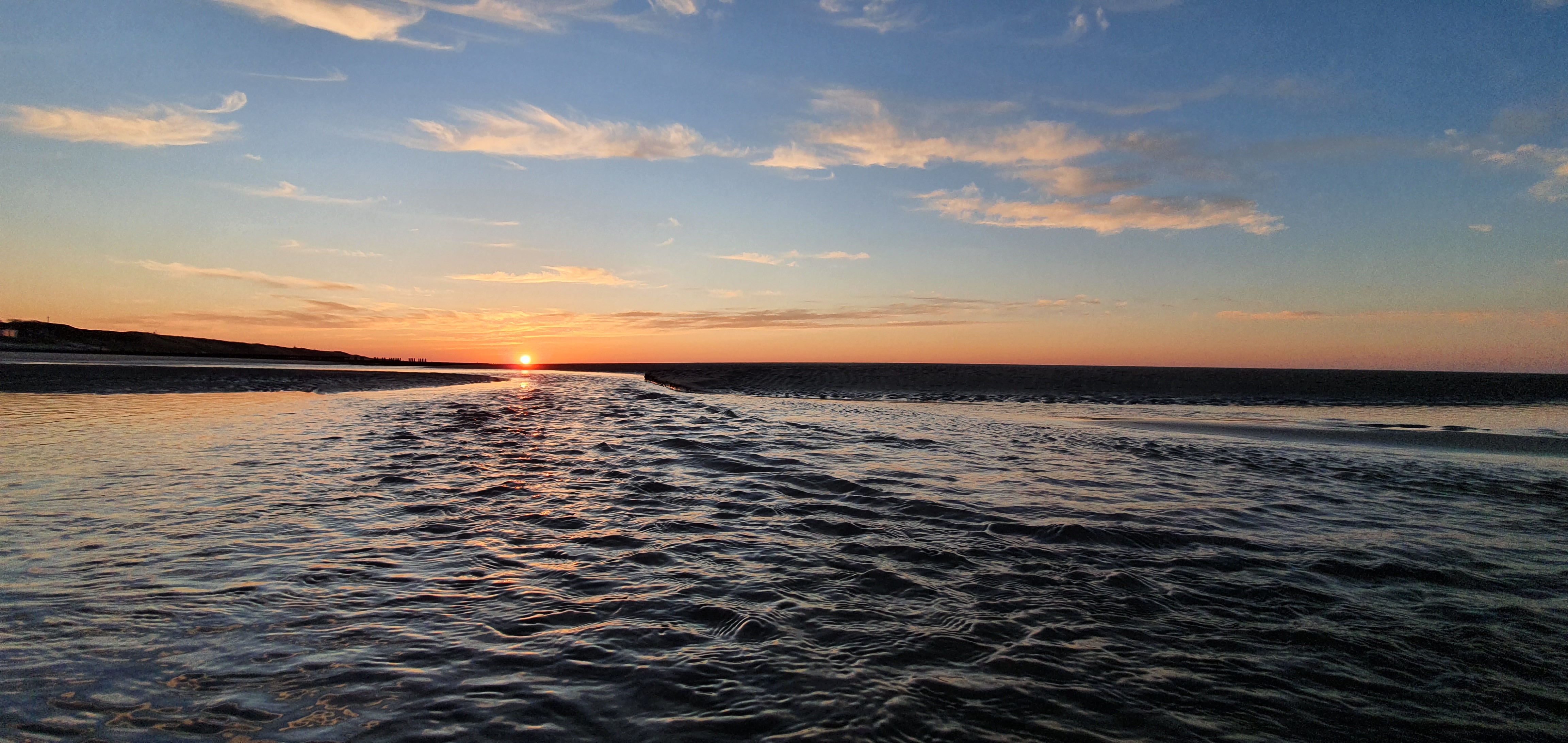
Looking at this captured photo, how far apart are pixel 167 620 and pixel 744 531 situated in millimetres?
5554

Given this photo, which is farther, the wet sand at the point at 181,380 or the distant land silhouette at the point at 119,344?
the distant land silhouette at the point at 119,344

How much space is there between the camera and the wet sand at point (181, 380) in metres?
33.2

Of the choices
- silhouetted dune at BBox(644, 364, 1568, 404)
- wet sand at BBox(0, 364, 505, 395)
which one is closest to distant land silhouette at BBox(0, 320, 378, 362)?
wet sand at BBox(0, 364, 505, 395)

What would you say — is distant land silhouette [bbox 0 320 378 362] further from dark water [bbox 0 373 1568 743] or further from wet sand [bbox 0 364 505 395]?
dark water [bbox 0 373 1568 743]

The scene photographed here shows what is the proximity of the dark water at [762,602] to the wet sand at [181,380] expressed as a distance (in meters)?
25.8

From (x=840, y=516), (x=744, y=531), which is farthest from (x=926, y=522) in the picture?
(x=744, y=531)

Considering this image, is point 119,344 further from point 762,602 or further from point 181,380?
point 762,602

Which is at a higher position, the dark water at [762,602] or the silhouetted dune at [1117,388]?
the silhouetted dune at [1117,388]

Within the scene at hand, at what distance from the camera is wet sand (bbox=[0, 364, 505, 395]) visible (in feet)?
109

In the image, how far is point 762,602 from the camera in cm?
611

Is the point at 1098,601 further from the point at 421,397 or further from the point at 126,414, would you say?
the point at 421,397

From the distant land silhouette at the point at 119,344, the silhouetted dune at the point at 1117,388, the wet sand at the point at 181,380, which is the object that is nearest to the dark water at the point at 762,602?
the wet sand at the point at 181,380

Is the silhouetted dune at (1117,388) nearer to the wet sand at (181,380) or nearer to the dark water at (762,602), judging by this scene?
the wet sand at (181,380)

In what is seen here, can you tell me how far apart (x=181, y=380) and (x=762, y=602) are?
50.6m
